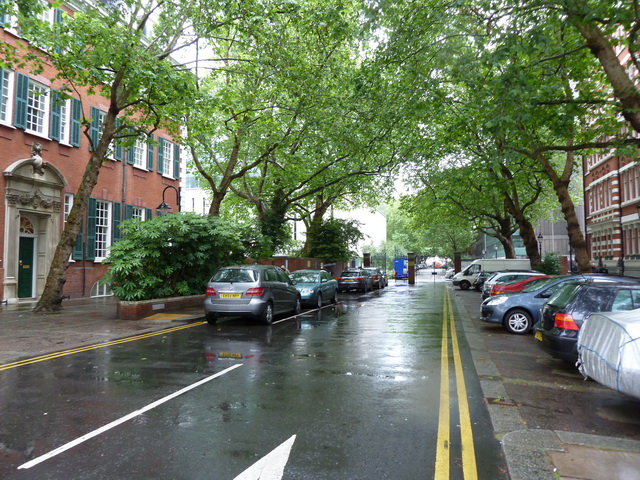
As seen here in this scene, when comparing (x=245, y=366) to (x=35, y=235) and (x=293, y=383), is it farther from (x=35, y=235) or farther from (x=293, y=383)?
(x=35, y=235)

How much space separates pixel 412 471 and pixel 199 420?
2.32 m

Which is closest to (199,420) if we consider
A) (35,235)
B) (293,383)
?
(293,383)

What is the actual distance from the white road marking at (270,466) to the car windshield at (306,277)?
541 inches

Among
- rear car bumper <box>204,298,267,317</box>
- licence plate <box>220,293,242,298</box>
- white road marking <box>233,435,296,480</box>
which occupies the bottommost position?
white road marking <box>233,435,296,480</box>

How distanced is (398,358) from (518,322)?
5.09 meters

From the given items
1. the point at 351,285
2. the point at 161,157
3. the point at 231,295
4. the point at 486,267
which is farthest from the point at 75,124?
the point at 486,267

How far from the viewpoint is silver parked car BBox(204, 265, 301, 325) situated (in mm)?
11766

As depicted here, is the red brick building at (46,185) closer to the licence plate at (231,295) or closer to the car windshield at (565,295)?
the licence plate at (231,295)

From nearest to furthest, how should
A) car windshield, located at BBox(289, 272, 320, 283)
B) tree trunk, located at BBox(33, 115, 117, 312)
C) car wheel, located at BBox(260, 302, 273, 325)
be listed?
car wheel, located at BBox(260, 302, 273, 325), tree trunk, located at BBox(33, 115, 117, 312), car windshield, located at BBox(289, 272, 320, 283)

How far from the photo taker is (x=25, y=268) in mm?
17688

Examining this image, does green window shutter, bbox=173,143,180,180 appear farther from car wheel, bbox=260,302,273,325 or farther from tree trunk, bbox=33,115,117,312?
car wheel, bbox=260,302,273,325

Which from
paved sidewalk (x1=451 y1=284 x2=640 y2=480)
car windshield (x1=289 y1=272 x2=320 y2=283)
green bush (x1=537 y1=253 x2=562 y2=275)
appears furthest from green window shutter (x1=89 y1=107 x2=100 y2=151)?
green bush (x1=537 y1=253 x2=562 y2=275)

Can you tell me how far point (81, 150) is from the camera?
19797 mm

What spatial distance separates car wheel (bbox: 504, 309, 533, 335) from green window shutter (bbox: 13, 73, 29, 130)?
17664 mm
